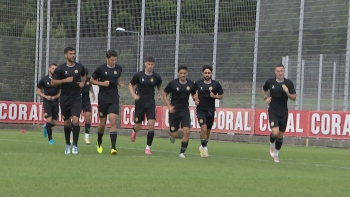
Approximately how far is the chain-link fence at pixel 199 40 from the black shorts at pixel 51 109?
26.7 ft

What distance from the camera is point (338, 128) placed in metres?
27.8

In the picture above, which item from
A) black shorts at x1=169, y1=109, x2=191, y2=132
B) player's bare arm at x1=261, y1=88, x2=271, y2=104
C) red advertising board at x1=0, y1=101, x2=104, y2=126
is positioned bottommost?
red advertising board at x1=0, y1=101, x2=104, y2=126

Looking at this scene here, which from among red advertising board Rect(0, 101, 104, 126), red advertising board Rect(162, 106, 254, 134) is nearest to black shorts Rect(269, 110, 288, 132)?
red advertising board Rect(162, 106, 254, 134)

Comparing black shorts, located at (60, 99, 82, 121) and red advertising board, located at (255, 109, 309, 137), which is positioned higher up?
black shorts, located at (60, 99, 82, 121)

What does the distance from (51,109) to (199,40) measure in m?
9.46

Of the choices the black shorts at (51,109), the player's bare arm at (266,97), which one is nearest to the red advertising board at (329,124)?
the player's bare arm at (266,97)

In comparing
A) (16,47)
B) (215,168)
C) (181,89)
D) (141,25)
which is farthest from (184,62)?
(215,168)

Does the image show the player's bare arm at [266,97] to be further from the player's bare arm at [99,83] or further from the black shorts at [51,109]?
the black shorts at [51,109]

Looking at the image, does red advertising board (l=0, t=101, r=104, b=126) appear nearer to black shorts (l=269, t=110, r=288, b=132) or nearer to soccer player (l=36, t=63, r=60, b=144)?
soccer player (l=36, t=63, r=60, b=144)

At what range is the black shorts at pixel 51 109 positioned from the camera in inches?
947

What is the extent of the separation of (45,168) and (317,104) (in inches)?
633

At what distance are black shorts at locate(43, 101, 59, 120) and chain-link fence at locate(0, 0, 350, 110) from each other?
814 cm

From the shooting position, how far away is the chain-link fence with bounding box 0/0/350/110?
93.6 feet

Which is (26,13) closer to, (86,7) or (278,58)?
(86,7)
